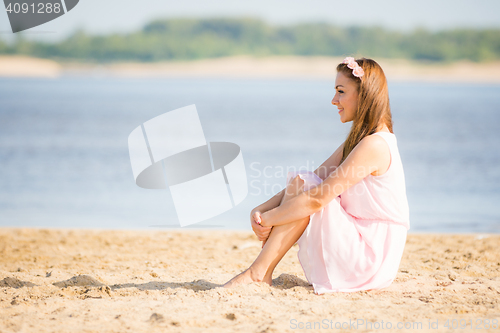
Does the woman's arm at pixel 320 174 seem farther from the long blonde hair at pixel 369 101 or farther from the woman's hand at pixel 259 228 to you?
the long blonde hair at pixel 369 101

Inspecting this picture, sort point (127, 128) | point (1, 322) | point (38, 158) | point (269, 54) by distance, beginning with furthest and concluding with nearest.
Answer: point (269, 54) < point (127, 128) < point (38, 158) < point (1, 322)

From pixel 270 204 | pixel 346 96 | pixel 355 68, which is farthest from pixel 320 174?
pixel 355 68

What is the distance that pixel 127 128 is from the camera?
54.4 ft

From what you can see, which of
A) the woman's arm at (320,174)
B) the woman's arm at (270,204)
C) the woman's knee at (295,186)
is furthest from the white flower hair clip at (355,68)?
the woman's arm at (270,204)

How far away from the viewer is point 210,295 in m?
2.75

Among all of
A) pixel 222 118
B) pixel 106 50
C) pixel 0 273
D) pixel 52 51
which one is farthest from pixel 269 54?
pixel 0 273

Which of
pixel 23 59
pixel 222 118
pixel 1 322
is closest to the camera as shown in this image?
pixel 1 322

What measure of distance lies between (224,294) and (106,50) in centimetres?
6880

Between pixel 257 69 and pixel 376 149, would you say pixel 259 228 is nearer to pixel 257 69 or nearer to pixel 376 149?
pixel 376 149

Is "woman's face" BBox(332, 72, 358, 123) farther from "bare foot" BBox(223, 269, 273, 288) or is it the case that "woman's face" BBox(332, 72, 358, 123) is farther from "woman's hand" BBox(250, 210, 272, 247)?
"bare foot" BBox(223, 269, 273, 288)

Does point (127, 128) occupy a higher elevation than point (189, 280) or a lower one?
lower

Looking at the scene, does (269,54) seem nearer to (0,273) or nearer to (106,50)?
(106,50)

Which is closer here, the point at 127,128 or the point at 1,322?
the point at 1,322

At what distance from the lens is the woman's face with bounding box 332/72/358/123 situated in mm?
2814
